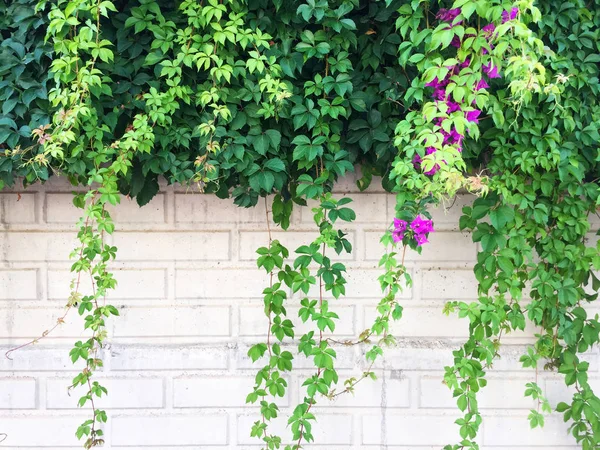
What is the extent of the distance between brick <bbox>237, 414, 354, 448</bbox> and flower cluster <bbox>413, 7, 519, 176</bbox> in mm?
1072

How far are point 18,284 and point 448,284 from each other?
1712 millimetres

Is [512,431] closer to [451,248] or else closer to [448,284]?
[448,284]

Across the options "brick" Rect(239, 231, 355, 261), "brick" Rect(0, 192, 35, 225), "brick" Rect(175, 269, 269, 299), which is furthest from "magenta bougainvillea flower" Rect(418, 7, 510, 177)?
"brick" Rect(0, 192, 35, 225)

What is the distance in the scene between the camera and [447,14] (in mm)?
2025

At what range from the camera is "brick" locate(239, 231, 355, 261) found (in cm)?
243

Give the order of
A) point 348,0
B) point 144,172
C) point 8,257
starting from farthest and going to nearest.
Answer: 1. point 8,257
2. point 144,172
3. point 348,0

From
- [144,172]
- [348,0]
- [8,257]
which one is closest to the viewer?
[348,0]

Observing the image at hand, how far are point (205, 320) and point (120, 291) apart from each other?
1.16ft

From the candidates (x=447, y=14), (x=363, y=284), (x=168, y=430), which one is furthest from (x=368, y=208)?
(x=168, y=430)

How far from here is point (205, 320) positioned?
8.00ft

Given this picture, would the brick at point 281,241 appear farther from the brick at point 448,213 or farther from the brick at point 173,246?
the brick at point 448,213

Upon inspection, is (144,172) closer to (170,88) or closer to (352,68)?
(170,88)

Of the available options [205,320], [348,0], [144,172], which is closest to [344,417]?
[205,320]

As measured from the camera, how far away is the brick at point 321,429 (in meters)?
2.45
